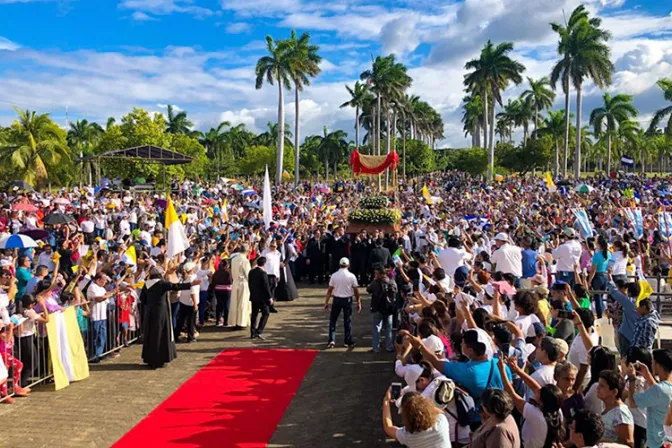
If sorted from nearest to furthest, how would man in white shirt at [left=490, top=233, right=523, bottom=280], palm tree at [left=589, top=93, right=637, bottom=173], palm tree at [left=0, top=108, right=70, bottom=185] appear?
man in white shirt at [left=490, top=233, right=523, bottom=280] → palm tree at [left=0, top=108, right=70, bottom=185] → palm tree at [left=589, top=93, right=637, bottom=173]

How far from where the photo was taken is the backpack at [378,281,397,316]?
9625 mm

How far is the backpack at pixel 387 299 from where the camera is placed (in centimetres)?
962

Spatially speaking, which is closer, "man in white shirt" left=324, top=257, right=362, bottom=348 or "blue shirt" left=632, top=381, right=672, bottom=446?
"blue shirt" left=632, top=381, right=672, bottom=446

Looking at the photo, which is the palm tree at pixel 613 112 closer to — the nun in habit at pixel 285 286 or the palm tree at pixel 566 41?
the palm tree at pixel 566 41

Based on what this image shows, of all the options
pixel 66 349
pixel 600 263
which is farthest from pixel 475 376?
pixel 600 263

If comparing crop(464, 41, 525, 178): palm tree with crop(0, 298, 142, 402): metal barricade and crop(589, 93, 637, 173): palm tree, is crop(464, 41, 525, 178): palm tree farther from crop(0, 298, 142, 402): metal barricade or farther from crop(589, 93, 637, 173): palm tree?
crop(0, 298, 142, 402): metal barricade

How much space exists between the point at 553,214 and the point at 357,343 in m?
13.4

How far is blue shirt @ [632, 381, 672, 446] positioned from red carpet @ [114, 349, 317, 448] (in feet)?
13.3

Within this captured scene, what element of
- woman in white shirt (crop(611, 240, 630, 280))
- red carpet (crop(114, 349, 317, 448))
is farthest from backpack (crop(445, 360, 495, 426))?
woman in white shirt (crop(611, 240, 630, 280))

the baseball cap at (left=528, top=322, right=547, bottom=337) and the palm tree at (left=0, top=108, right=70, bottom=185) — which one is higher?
the palm tree at (left=0, top=108, right=70, bottom=185)

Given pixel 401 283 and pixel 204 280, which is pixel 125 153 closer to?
pixel 204 280

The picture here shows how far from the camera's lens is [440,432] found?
13.0ft

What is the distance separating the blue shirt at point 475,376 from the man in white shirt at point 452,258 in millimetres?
5658

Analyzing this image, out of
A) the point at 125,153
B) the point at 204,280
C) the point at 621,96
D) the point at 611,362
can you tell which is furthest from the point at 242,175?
the point at 611,362
